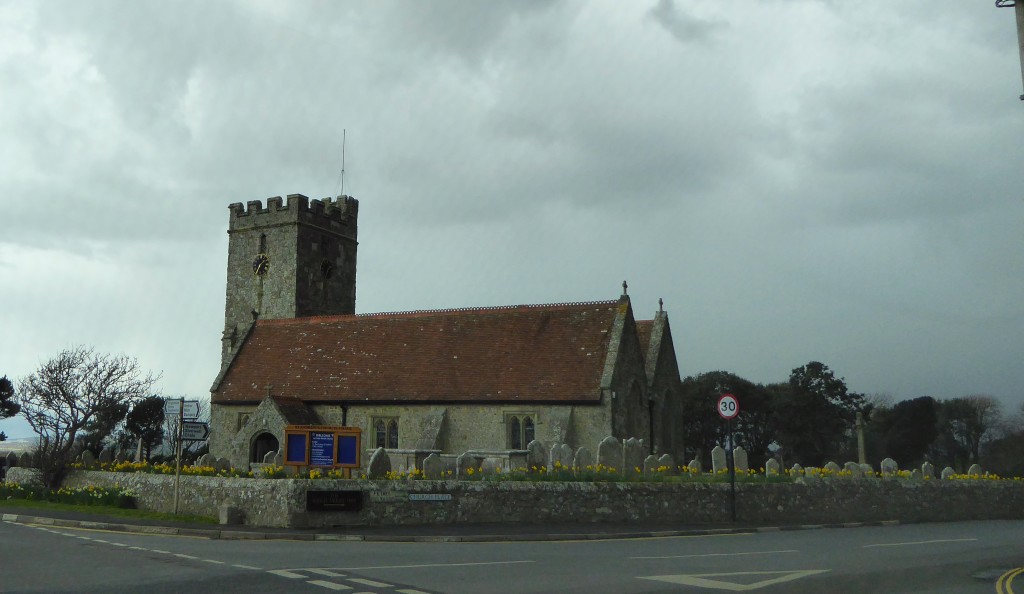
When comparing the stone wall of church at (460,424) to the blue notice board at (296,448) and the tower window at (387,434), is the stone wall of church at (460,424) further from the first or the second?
the blue notice board at (296,448)

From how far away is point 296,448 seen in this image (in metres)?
23.9

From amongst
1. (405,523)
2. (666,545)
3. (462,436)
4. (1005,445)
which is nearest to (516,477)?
(405,523)

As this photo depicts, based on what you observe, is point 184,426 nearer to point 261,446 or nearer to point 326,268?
point 261,446

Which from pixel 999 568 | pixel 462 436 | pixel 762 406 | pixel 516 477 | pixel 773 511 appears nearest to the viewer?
pixel 999 568

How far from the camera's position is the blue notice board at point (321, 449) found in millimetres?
23891

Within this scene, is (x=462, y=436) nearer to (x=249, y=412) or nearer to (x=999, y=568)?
(x=249, y=412)

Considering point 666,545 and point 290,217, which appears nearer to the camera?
point 666,545

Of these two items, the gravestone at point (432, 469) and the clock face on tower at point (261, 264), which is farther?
the clock face on tower at point (261, 264)

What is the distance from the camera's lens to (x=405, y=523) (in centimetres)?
2073

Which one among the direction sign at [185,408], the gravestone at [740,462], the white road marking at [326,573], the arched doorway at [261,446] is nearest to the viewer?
the white road marking at [326,573]

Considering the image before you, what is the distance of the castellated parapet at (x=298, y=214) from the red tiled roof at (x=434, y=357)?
900 centimetres

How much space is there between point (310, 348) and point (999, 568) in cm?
3172

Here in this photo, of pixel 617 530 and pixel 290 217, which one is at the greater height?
pixel 290 217

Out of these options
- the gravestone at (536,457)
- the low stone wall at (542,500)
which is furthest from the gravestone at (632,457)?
the gravestone at (536,457)
